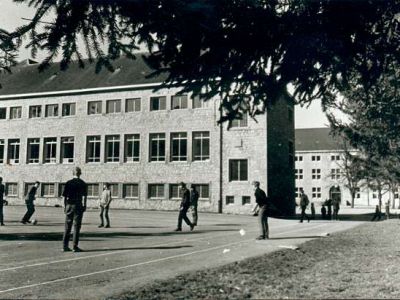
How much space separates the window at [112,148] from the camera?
134 feet

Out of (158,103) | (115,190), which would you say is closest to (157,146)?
(158,103)

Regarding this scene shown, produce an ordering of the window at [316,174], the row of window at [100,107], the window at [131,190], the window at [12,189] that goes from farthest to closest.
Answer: the window at [316,174], the window at [12,189], the window at [131,190], the row of window at [100,107]

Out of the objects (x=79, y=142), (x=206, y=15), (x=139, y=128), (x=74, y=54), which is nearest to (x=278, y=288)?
(x=206, y=15)

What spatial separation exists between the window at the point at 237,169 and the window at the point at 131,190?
8.46 meters

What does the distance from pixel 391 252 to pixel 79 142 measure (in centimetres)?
3476

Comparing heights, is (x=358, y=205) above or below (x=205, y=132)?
below

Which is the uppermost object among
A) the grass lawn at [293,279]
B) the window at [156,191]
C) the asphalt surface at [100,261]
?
the window at [156,191]

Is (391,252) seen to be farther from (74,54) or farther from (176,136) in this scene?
(176,136)

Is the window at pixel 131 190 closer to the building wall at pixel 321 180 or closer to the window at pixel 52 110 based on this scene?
the window at pixel 52 110

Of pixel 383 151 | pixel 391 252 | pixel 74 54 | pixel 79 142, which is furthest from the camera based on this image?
pixel 79 142

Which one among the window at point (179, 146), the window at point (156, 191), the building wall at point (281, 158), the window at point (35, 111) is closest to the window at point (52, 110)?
the window at point (35, 111)

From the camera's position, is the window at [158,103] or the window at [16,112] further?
the window at [16,112]

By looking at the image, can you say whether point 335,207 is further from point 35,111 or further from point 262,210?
point 35,111

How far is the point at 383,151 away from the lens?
2181 centimetres
